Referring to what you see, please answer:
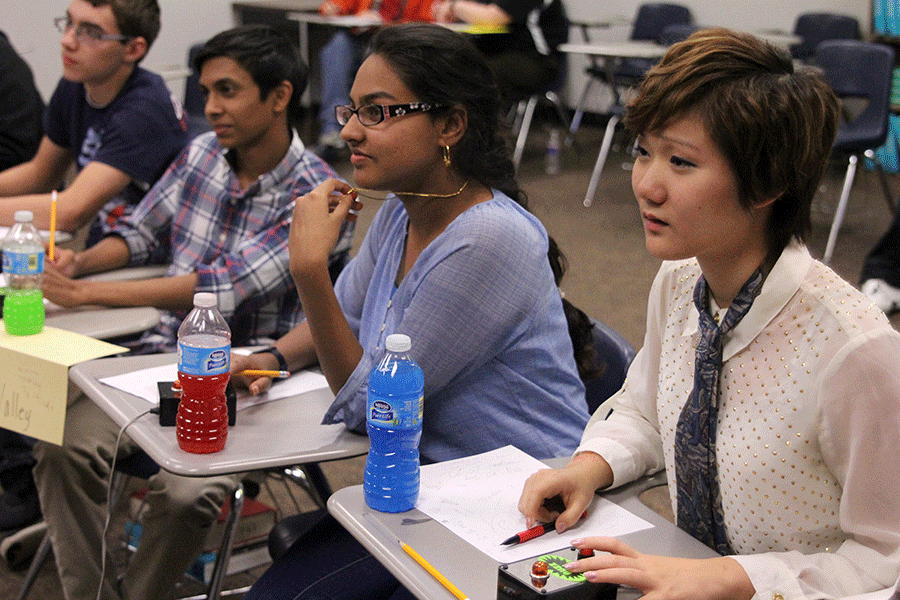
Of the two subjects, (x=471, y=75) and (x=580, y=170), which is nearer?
(x=471, y=75)

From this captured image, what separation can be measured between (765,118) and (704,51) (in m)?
0.12

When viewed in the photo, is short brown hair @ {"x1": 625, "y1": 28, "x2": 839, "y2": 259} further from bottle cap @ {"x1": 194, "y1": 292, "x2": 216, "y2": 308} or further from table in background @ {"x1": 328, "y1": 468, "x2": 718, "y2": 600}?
bottle cap @ {"x1": 194, "y1": 292, "x2": 216, "y2": 308}

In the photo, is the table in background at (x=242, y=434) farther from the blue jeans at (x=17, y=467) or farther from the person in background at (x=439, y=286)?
the blue jeans at (x=17, y=467)

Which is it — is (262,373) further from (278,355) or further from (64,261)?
(64,261)

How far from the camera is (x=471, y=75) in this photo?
1.77 m

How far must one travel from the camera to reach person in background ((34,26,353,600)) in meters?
2.06

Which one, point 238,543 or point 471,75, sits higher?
point 471,75

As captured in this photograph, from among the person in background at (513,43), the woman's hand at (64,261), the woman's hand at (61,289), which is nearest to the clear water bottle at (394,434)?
the woman's hand at (61,289)

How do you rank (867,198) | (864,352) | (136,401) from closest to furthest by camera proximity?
(864,352) < (136,401) < (867,198)

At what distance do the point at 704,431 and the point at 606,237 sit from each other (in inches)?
165

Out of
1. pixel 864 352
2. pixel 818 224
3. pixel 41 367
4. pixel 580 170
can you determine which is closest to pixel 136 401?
pixel 41 367

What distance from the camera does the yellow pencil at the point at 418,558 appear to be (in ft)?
3.54

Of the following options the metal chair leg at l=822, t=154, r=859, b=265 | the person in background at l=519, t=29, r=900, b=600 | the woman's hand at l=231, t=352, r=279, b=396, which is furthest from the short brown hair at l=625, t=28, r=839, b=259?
the metal chair leg at l=822, t=154, r=859, b=265

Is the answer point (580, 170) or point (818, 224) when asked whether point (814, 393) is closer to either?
point (818, 224)
